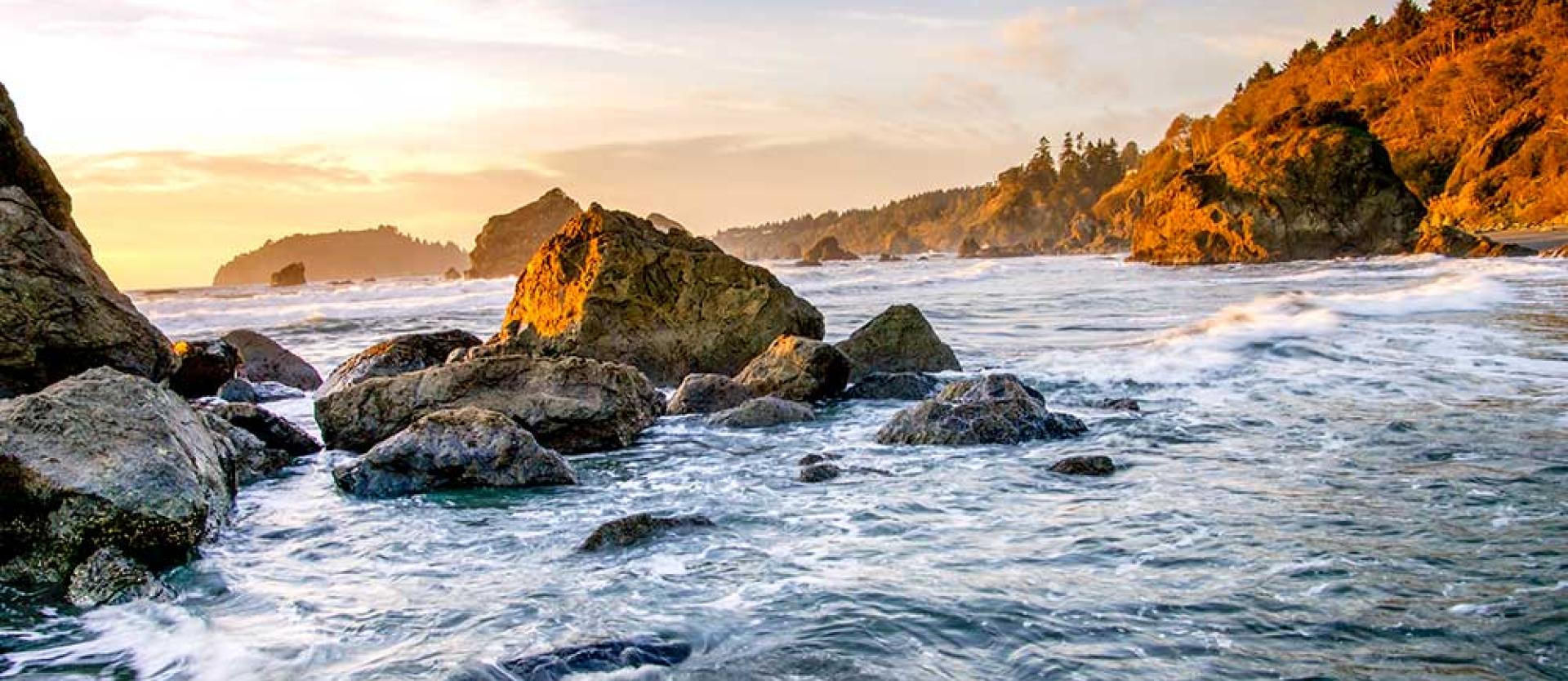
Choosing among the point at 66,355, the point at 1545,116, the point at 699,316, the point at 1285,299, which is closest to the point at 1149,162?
the point at 1545,116

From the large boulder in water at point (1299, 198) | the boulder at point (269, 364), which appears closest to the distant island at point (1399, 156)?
the large boulder in water at point (1299, 198)

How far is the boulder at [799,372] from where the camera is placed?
1246cm

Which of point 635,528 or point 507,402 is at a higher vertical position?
point 507,402

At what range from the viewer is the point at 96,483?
597cm

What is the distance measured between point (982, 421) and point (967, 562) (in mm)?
3952

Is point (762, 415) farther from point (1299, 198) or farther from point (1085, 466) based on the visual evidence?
point (1299, 198)

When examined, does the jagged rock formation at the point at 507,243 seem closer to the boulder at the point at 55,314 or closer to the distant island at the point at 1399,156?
the distant island at the point at 1399,156

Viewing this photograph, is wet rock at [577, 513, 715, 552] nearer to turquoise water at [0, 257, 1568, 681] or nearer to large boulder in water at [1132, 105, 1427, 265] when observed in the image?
turquoise water at [0, 257, 1568, 681]

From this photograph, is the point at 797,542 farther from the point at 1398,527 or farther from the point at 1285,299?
the point at 1285,299

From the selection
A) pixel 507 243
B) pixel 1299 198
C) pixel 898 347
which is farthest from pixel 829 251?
pixel 898 347

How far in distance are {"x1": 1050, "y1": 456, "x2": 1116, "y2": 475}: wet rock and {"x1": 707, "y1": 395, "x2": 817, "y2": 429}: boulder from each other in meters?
3.74

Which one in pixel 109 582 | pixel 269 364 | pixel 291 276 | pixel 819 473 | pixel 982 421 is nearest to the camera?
pixel 109 582

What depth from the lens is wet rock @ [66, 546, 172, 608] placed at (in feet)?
18.0

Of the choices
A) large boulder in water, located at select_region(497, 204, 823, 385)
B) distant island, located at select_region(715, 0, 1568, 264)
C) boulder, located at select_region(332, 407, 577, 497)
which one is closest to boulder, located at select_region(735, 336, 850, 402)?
large boulder in water, located at select_region(497, 204, 823, 385)
